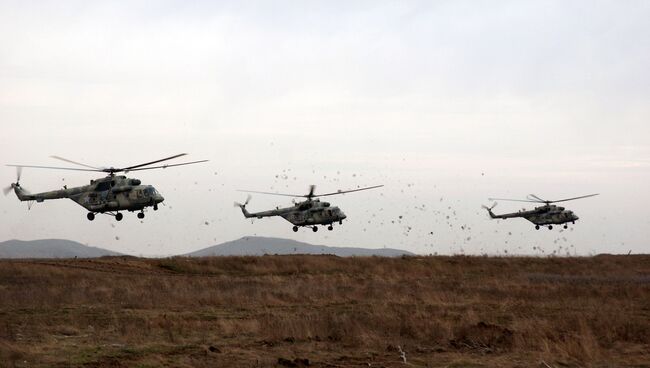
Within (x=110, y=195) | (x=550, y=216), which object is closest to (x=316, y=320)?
(x=110, y=195)

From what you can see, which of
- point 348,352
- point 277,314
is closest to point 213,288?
point 277,314

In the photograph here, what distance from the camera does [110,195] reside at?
4853cm

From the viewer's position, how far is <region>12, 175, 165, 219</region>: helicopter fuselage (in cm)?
4853

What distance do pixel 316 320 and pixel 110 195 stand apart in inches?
1191

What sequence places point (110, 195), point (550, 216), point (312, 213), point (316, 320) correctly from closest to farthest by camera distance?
1. point (316, 320)
2. point (110, 195)
3. point (312, 213)
4. point (550, 216)

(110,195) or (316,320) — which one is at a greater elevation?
(110,195)

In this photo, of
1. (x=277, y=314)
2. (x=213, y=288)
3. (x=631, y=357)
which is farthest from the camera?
(x=213, y=288)

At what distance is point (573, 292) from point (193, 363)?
61.7 feet

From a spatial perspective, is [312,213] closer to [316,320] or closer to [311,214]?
[311,214]

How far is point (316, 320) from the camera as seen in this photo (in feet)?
68.7

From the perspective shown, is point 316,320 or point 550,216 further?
point 550,216

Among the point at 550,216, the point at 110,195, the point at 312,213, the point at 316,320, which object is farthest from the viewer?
the point at 550,216

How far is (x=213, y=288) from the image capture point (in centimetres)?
3253

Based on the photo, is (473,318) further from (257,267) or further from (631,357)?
(257,267)
